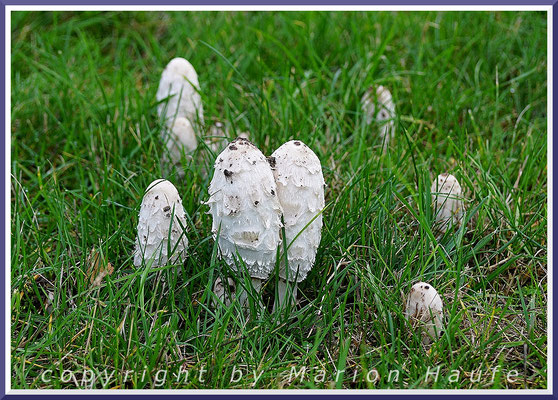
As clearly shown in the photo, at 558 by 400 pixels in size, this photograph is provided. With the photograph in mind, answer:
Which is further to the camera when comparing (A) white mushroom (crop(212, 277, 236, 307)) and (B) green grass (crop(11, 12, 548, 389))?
(A) white mushroom (crop(212, 277, 236, 307))

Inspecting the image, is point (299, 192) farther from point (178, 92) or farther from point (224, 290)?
point (178, 92)

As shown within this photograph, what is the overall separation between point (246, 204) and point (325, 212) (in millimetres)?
789

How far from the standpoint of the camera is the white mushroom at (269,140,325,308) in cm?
222

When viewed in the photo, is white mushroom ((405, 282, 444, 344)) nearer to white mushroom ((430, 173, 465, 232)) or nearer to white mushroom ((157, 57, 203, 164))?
white mushroom ((430, 173, 465, 232))

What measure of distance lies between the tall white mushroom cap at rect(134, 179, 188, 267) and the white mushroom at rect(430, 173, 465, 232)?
3.77 feet

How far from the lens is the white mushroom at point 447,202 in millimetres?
2865

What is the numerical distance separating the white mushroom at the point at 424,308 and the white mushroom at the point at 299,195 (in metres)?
0.42

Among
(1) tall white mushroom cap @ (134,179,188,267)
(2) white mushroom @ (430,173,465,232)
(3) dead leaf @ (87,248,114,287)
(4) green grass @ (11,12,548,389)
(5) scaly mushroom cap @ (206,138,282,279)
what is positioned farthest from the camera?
(2) white mushroom @ (430,173,465,232)

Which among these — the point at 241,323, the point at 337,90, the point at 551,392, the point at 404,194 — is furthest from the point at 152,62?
the point at 551,392

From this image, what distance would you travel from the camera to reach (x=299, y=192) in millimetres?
2230

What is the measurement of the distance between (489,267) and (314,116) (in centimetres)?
138

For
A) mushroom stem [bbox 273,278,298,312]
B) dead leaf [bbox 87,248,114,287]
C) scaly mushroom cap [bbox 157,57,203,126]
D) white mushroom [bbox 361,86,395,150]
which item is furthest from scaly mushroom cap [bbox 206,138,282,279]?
white mushroom [bbox 361,86,395,150]

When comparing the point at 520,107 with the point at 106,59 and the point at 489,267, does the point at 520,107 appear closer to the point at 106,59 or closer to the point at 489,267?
the point at 489,267

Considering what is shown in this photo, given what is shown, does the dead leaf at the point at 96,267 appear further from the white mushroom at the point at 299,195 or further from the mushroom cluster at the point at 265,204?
the white mushroom at the point at 299,195
